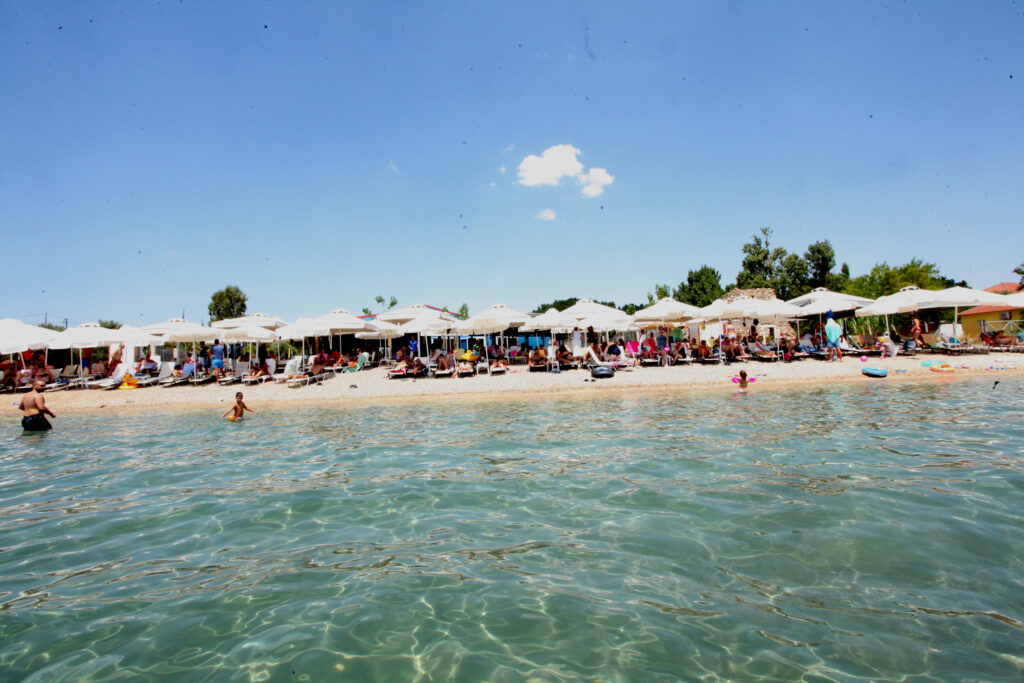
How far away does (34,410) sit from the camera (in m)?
10.9

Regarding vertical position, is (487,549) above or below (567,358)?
below

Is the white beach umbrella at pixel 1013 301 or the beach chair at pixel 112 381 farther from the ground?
the white beach umbrella at pixel 1013 301

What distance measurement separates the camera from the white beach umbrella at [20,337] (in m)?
17.8

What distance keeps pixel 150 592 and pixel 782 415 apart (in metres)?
9.87

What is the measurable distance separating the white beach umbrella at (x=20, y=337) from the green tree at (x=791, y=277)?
46.6 m

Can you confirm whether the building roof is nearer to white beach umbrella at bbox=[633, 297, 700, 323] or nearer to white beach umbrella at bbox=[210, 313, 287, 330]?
white beach umbrella at bbox=[633, 297, 700, 323]

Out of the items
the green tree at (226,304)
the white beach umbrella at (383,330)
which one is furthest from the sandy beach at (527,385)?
the green tree at (226,304)

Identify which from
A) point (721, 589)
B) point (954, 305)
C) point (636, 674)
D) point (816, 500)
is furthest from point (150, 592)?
point (954, 305)

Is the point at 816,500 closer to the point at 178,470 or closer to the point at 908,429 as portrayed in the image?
the point at 908,429

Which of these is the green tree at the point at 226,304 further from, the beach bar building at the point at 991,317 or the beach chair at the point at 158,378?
the beach bar building at the point at 991,317

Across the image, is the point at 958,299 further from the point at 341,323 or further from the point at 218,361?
the point at 218,361

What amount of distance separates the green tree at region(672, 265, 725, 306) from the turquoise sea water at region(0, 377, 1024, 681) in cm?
4143

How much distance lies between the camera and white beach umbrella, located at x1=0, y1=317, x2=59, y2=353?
58.3ft

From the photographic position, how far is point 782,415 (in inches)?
385
